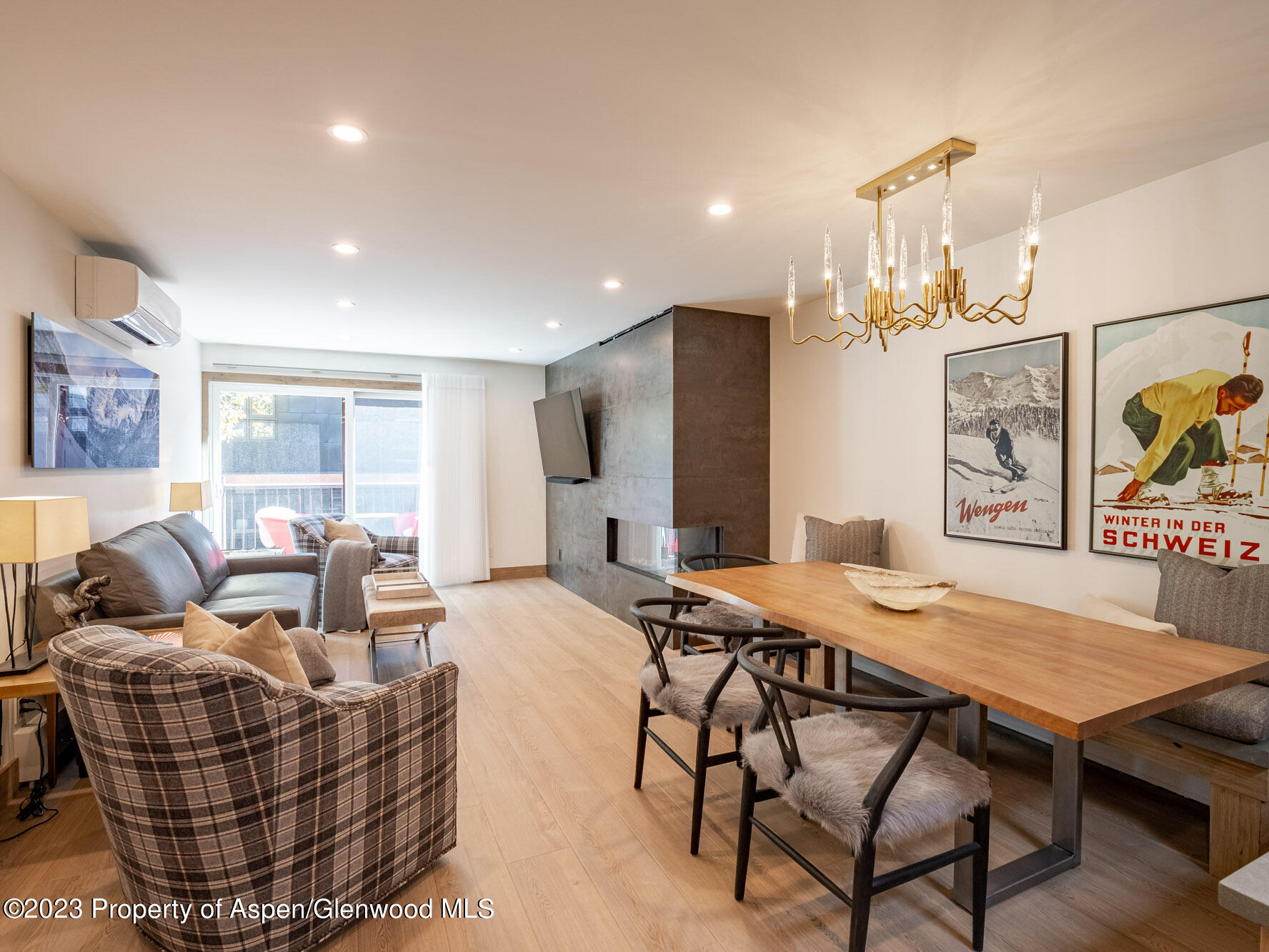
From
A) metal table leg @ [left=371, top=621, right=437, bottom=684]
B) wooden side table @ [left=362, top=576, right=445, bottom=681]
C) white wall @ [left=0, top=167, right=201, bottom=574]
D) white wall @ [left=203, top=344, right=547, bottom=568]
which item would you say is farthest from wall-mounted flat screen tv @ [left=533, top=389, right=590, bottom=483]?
white wall @ [left=0, top=167, right=201, bottom=574]

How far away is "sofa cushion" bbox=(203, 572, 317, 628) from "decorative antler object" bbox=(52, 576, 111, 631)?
592 millimetres

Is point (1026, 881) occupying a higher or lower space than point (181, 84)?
lower

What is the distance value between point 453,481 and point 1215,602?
5985mm

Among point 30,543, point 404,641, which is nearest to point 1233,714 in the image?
point 30,543

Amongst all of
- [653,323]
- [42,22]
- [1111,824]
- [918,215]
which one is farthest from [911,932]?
[653,323]

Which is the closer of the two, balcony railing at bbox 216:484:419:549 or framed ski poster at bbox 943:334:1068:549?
framed ski poster at bbox 943:334:1068:549

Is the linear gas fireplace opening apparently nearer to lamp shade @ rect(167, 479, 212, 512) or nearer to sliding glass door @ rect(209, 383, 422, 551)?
sliding glass door @ rect(209, 383, 422, 551)

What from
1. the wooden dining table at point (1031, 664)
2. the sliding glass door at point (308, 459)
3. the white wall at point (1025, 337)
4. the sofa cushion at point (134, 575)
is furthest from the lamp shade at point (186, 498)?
the white wall at point (1025, 337)

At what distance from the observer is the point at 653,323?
4691 millimetres

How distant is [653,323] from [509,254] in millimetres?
1593

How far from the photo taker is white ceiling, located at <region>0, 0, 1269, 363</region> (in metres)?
1.57

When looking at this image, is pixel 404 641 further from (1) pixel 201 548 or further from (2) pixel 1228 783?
(2) pixel 1228 783

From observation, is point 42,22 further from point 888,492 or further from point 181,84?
point 888,492

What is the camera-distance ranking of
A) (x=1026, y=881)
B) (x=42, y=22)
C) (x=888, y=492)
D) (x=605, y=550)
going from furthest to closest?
1. (x=605, y=550)
2. (x=888, y=492)
3. (x=1026, y=881)
4. (x=42, y=22)
